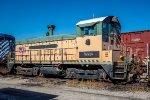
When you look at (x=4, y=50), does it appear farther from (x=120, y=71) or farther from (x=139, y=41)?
(x=139, y=41)

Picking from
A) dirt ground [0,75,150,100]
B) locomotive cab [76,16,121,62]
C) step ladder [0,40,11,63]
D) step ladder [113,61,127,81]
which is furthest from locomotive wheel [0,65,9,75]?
step ladder [113,61,127,81]

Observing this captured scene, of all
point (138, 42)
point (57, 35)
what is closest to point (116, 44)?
point (57, 35)

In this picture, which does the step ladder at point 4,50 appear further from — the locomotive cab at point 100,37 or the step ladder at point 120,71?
the step ladder at point 120,71

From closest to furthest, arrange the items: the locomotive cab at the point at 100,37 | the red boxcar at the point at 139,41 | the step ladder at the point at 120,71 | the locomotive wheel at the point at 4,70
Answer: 1. the step ladder at the point at 120,71
2. the locomotive cab at the point at 100,37
3. the locomotive wheel at the point at 4,70
4. the red boxcar at the point at 139,41


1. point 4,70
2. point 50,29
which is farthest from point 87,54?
point 4,70

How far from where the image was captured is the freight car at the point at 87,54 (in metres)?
13.8

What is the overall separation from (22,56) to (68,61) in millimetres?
5244

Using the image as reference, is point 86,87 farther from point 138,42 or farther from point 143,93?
point 138,42

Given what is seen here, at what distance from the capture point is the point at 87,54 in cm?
1480

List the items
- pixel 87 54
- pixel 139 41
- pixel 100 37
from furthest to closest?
1. pixel 139 41
2. pixel 87 54
3. pixel 100 37

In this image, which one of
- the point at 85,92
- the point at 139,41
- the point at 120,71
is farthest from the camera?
the point at 139,41

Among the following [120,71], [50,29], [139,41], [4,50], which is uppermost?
[50,29]

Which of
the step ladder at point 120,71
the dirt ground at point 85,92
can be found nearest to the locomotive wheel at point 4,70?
the dirt ground at point 85,92

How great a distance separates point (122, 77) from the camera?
43.5ft
